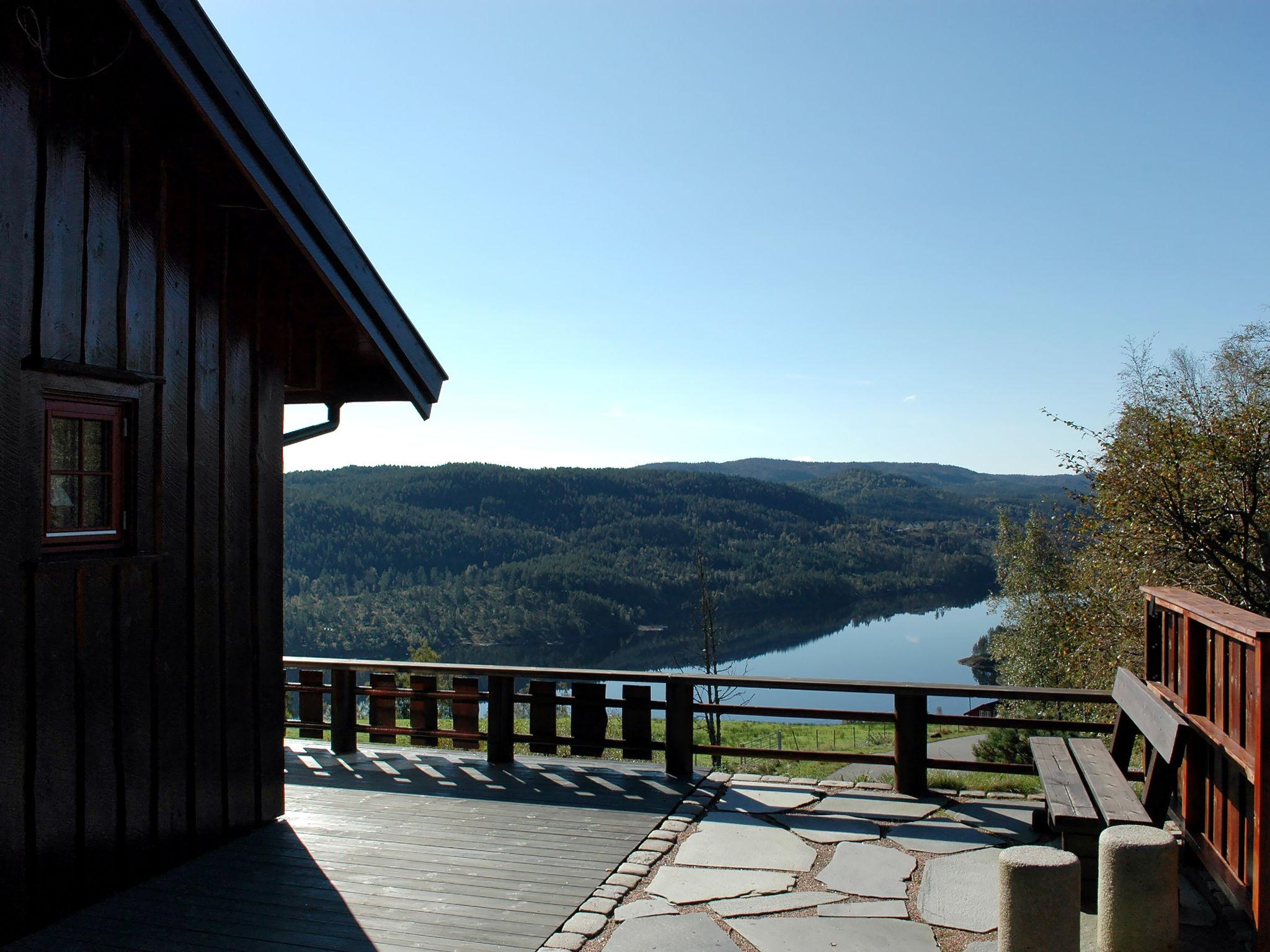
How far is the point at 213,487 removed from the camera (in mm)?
4699

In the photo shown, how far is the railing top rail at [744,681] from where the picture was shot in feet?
17.5

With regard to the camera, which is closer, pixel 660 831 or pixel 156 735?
pixel 156 735

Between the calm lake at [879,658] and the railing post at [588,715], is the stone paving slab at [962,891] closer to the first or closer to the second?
the railing post at [588,715]

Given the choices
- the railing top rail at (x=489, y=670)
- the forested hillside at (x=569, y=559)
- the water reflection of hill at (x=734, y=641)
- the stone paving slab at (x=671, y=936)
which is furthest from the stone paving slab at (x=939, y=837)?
the forested hillside at (x=569, y=559)

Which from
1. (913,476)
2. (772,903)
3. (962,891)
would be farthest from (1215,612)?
(913,476)

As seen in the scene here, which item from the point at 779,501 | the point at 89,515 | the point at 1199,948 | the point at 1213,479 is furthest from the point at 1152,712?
the point at 779,501

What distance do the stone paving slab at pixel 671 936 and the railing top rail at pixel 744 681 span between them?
5.58 feet

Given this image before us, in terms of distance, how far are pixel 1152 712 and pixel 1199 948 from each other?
3.73 ft

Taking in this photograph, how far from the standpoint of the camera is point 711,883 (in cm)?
424

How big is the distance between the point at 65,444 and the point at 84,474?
0.15 metres

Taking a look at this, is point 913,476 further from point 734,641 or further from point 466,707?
point 466,707

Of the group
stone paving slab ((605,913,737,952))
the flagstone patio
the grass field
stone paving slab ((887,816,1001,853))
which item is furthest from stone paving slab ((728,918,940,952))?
the grass field

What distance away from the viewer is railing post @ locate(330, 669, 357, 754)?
667 centimetres

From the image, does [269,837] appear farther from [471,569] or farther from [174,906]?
[471,569]
